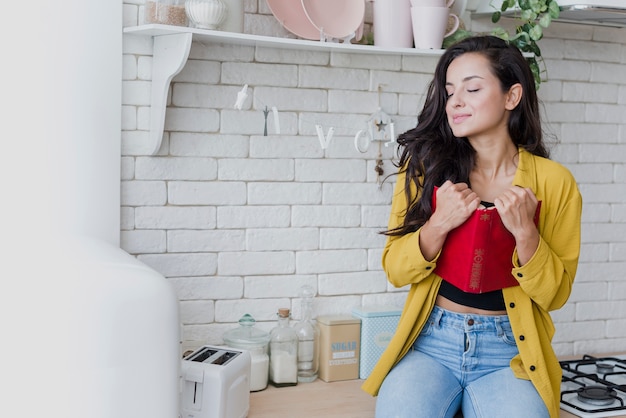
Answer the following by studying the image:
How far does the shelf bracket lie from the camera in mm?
1986

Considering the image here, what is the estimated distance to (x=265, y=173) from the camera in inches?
90.7

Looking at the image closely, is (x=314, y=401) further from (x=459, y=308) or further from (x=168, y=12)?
(x=168, y=12)

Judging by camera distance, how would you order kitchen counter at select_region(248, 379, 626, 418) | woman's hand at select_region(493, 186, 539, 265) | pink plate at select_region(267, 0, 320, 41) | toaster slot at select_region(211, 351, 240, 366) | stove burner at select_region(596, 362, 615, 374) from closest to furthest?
woman's hand at select_region(493, 186, 539, 265)
toaster slot at select_region(211, 351, 240, 366)
kitchen counter at select_region(248, 379, 626, 418)
pink plate at select_region(267, 0, 320, 41)
stove burner at select_region(596, 362, 615, 374)

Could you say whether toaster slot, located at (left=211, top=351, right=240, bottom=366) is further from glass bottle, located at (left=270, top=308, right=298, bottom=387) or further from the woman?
the woman

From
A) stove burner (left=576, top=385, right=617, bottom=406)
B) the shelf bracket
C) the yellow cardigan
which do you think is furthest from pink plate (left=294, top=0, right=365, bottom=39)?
stove burner (left=576, top=385, right=617, bottom=406)

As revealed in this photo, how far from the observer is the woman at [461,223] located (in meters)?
1.87

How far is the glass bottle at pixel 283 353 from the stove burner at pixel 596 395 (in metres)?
0.78

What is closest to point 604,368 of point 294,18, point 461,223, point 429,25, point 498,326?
point 498,326

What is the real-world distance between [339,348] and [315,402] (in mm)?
231

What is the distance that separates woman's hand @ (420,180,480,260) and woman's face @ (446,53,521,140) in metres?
0.17

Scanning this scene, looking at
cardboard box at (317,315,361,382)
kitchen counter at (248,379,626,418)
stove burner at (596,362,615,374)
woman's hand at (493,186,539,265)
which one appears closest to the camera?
woman's hand at (493,186,539,265)

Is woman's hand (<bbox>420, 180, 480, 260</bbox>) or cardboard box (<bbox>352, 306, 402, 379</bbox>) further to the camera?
cardboard box (<bbox>352, 306, 402, 379</bbox>)

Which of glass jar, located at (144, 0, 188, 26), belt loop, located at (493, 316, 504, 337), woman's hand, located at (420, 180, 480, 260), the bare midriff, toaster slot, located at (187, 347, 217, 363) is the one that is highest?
glass jar, located at (144, 0, 188, 26)

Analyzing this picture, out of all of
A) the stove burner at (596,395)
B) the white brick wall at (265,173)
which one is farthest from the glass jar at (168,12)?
the stove burner at (596,395)
